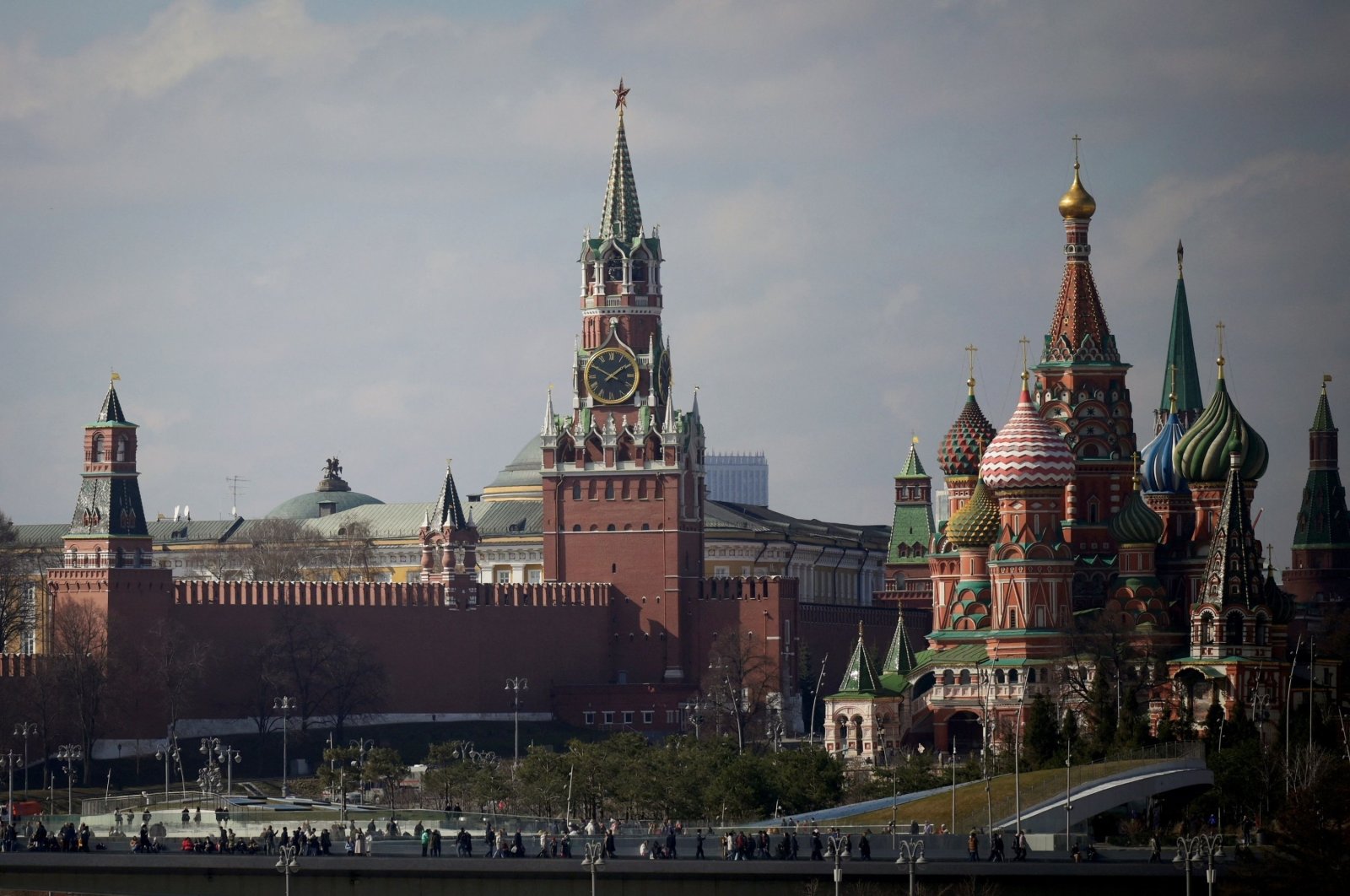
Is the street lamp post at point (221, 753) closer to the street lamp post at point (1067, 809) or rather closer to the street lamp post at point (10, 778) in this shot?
the street lamp post at point (10, 778)

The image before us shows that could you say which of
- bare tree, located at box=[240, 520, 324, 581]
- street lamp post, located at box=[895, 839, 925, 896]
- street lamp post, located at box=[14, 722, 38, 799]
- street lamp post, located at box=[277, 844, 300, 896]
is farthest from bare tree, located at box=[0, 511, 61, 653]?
street lamp post, located at box=[895, 839, 925, 896]

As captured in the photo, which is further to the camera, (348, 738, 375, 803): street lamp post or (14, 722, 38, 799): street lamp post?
(14, 722, 38, 799): street lamp post

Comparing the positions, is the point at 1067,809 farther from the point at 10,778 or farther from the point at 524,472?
the point at 524,472

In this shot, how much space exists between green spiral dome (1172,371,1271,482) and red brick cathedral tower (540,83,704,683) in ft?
93.4

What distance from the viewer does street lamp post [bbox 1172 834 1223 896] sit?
6412 cm

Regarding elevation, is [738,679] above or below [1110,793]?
above

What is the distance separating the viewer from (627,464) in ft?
440

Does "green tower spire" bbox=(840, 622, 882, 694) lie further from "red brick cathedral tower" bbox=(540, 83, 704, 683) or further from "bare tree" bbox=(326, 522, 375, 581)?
"bare tree" bbox=(326, 522, 375, 581)

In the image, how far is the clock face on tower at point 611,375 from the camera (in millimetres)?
135750

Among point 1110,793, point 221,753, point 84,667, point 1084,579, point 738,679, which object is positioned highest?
point 1084,579

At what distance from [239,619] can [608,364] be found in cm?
2258

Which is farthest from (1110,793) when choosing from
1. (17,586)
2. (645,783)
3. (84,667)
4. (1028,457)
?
(17,586)

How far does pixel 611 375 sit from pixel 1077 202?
26.2m

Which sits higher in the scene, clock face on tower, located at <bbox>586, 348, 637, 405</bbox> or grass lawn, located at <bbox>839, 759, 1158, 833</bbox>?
clock face on tower, located at <bbox>586, 348, 637, 405</bbox>
